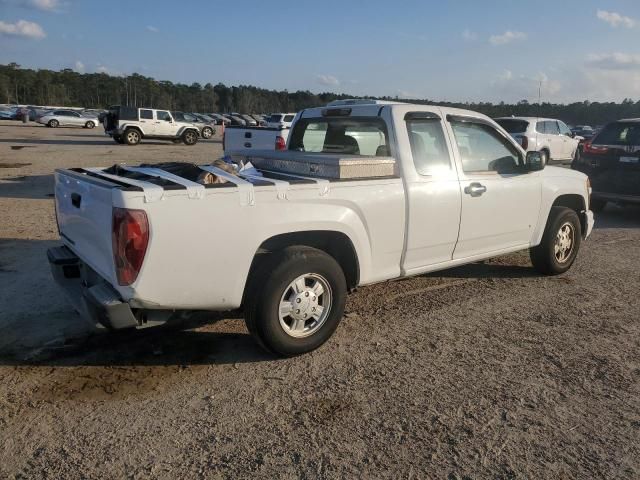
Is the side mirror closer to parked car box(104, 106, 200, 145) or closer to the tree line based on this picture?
parked car box(104, 106, 200, 145)

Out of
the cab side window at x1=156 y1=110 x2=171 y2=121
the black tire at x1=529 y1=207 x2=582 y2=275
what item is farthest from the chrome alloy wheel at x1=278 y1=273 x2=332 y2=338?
the cab side window at x1=156 y1=110 x2=171 y2=121

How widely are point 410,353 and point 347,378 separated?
0.65 metres

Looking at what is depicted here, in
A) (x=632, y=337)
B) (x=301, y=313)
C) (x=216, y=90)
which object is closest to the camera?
(x=301, y=313)

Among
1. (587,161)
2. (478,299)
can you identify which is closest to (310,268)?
(478,299)

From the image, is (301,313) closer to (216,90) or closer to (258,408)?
(258,408)

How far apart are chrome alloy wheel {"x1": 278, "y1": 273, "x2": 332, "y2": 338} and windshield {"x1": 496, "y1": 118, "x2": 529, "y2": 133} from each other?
14755 millimetres

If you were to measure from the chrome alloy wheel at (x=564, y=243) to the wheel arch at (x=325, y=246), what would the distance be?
9.41ft

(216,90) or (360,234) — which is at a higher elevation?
(216,90)

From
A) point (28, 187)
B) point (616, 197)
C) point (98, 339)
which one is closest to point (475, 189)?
point (98, 339)

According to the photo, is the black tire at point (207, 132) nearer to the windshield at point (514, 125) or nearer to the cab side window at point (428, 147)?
the windshield at point (514, 125)

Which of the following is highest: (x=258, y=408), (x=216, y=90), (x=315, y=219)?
(x=216, y=90)

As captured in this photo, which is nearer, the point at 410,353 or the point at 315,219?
the point at 315,219

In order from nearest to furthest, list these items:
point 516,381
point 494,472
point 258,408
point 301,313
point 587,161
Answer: point 494,472
point 258,408
point 516,381
point 301,313
point 587,161

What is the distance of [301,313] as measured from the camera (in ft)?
12.8
